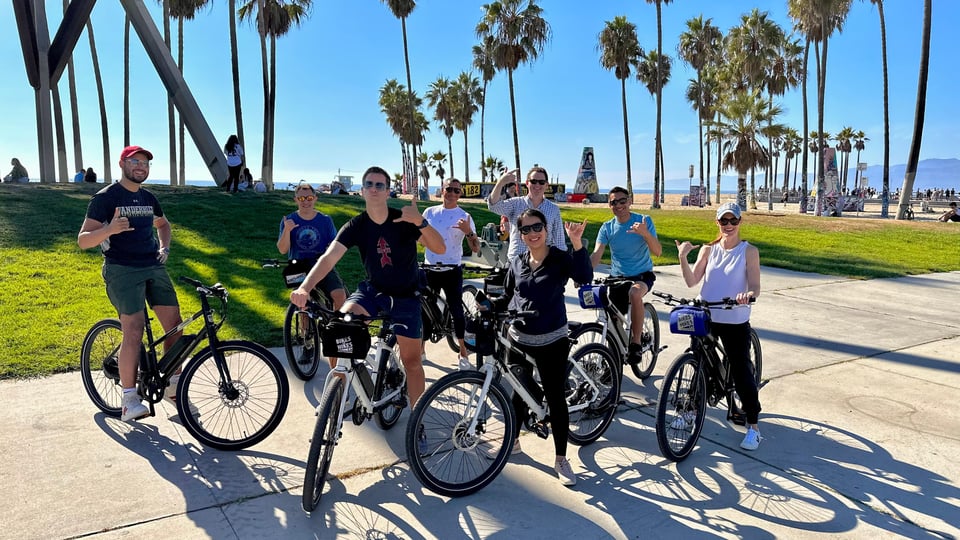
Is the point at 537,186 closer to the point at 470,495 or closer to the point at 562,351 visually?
the point at 562,351

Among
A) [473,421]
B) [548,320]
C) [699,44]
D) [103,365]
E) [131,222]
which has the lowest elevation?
[473,421]

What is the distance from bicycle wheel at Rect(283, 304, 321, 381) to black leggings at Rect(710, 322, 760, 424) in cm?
344

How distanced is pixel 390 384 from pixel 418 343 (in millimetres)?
379

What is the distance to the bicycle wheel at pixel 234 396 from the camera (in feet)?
12.5

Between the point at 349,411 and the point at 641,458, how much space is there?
6.54ft

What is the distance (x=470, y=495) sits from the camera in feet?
11.1

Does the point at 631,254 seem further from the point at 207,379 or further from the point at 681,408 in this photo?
the point at 207,379

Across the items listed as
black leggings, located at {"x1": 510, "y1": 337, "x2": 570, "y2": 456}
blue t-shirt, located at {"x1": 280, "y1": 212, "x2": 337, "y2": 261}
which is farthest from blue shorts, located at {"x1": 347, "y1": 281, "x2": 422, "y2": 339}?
blue t-shirt, located at {"x1": 280, "y1": 212, "x2": 337, "y2": 261}

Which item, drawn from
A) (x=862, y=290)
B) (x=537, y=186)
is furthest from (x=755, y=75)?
(x=537, y=186)

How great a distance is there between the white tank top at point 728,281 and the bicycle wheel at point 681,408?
40 centimetres

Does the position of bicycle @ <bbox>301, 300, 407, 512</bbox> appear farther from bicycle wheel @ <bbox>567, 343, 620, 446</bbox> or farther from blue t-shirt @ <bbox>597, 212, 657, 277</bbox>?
blue t-shirt @ <bbox>597, 212, 657, 277</bbox>

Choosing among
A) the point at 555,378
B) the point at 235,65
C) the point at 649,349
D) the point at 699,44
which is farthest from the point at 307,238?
the point at 699,44

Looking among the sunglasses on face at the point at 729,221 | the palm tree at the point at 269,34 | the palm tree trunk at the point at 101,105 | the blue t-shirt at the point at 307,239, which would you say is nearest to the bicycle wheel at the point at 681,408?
the sunglasses on face at the point at 729,221

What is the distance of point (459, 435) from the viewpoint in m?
3.36
